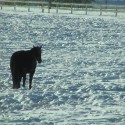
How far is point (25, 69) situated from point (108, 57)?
26.1 feet

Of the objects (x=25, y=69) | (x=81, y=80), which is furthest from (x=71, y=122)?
(x=81, y=80)

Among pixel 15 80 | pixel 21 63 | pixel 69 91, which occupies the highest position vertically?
pixel 21 63

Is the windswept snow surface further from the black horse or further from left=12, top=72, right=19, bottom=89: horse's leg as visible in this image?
the black horse

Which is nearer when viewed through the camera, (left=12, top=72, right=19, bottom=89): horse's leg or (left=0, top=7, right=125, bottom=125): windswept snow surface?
(left=0, top=7, right=125, bottom=125): windswept snow surface

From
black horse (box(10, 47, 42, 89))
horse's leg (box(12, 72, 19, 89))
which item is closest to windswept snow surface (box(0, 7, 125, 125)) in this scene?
horse's leg (box(12, 72, 19, 89))

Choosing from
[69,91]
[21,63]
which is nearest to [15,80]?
[21,63]

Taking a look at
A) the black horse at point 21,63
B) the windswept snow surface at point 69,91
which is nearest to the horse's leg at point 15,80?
the black horse at point 21,63

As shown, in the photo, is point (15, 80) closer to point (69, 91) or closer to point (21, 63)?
point (21, 63)

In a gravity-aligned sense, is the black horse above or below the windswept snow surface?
above

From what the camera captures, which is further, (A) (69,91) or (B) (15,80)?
(A) (69,91)

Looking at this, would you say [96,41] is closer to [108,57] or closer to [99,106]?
[108,57]

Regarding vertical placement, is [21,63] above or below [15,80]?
above

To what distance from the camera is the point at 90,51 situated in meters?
20.2

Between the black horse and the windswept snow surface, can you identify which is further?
the black horse
